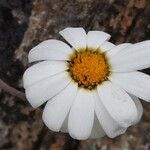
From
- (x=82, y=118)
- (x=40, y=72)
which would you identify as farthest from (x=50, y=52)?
(x=82, y=118)

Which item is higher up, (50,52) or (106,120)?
(50,52)

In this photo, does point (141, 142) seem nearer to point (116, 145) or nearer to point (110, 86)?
point (116, 145)

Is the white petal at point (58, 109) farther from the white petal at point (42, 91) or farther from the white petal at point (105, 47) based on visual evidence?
the white petal at point (105, 47)

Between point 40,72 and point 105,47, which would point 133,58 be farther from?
point 40,72

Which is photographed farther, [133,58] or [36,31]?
[36,31]

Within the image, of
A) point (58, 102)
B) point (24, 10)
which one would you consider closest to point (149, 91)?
point (58, 102)

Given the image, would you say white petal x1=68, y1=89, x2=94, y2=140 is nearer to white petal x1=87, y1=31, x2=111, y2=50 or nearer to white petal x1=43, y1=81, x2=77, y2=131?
white petal x1=43, y1=81, x2=77, y2=131
